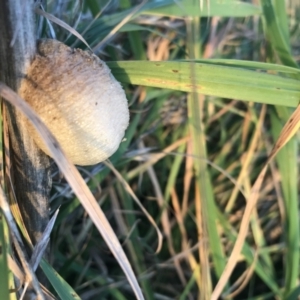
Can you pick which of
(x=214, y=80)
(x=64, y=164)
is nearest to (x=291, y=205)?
(x=214, y=80)

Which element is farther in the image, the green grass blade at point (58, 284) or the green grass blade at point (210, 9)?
the green grass blade at point (210, 9)

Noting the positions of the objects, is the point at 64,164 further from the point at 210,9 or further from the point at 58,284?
the point at 210,9

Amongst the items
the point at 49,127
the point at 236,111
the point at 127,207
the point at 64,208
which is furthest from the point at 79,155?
the point at 236,111

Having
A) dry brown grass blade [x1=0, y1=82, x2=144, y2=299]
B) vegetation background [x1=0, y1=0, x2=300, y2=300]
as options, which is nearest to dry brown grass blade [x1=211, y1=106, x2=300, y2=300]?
vegetation background [x1=0, y1=0, x2=300, y2=300]

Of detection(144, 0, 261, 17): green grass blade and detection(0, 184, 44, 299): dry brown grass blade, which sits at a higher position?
detection(144, 0, 261, 17): green grass blade

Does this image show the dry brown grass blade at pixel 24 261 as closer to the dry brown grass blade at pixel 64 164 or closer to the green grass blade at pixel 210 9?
the dry brown grass blade at pixel 64 164

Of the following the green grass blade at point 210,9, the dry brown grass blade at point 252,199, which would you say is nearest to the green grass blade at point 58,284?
the dry brown grass blade at point 252,199

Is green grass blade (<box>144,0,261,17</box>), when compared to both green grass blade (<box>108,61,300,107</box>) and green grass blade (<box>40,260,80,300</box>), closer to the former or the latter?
green grass blade (<box>108,61,300,107</box>)

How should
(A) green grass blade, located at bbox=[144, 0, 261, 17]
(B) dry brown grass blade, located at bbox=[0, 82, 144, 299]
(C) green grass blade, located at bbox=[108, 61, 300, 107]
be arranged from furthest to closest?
(A) green grass blade, located at bbox=[144, 0, 261, 17], (C) green grass blade, located at bbox=[108, 61, 300, 107], (B) dry brown grass blade, located at bbox=[0, 82, 144, 299]

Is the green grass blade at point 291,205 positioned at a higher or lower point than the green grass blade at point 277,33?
lower
